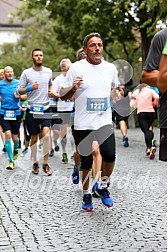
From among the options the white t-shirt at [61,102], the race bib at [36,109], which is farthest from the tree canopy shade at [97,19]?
the race bib at [36,109]

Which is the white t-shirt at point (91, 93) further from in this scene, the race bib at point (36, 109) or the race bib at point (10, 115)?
the race bib at point (10, 115)

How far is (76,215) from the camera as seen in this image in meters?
6.62

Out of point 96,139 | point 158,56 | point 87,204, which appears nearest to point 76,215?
point 87,204

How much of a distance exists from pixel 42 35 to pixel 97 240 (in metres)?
40.8

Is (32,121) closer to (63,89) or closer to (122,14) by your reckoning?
(63,89)

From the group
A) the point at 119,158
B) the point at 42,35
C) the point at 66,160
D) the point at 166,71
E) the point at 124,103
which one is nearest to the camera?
the point at 166,71

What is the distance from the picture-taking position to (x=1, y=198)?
25.8ft

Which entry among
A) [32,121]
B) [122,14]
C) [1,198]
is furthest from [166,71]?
[122,14]

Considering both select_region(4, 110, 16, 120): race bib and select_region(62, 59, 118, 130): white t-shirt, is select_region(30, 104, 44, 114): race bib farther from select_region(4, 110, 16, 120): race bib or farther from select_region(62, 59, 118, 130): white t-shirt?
select_region(62, 59, 118, 130): white t-shirt

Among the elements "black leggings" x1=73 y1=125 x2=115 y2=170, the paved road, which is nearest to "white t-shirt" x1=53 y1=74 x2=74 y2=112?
the paved road

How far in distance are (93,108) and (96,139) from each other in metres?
0.36

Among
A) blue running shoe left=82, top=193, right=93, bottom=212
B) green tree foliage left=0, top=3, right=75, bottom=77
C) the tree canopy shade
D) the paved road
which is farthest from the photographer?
green tree foliage left=0, top=3, right=75, bottom=77

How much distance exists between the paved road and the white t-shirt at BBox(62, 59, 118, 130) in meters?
1.00

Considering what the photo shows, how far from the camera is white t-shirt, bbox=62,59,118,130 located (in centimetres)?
678
